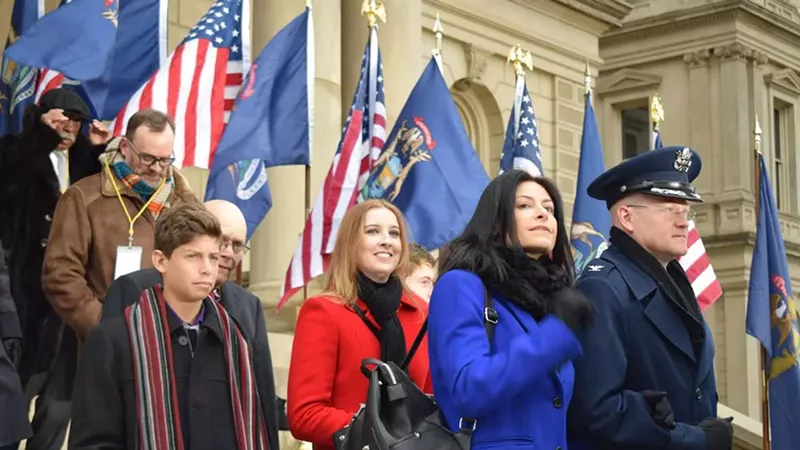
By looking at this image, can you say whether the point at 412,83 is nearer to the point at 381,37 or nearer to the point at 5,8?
the point at 381,37

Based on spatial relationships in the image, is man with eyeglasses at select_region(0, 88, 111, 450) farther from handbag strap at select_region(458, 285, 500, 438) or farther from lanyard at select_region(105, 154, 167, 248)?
handbag strap at select_region(458, 285, 500, 438)

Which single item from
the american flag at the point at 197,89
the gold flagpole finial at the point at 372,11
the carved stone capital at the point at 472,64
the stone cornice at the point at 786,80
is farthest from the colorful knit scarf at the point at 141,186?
the stone cornice at the point at 786,80

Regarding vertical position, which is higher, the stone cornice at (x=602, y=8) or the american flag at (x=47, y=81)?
the stone cornice at (x=602, y=8)

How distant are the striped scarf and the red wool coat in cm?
16

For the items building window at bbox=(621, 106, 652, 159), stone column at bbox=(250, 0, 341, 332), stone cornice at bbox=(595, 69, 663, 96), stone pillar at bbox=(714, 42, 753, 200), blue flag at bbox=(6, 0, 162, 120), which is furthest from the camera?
building window at bbox=(621, 106, 652, 159)

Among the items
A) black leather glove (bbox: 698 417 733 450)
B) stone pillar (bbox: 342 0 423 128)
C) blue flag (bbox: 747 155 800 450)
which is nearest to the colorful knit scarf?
black leather glove (bbox: 698 417 733 450)

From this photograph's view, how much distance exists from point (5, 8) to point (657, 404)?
8915mm

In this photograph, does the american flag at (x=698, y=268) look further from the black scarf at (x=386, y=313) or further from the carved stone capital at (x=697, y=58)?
the carved stone capital at (x=697, y=58)

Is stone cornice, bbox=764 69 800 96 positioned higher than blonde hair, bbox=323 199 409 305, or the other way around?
stone cornice, bbox=764 69 800 96

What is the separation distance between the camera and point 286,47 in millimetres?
9016

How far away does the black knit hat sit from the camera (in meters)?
6.42

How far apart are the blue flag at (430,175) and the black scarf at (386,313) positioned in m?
4.47

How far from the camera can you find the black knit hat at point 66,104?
21.1 ft

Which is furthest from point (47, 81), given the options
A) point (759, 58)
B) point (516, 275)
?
point (759, 58)
